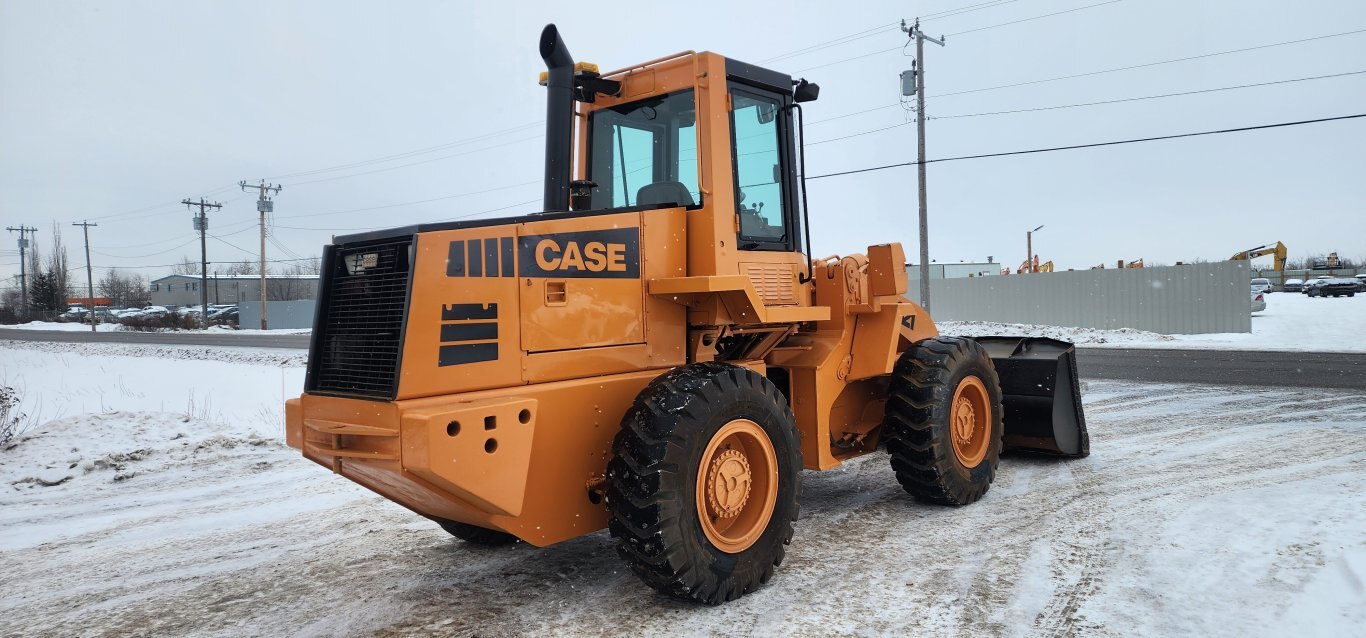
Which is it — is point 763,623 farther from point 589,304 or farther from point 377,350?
point 377,350

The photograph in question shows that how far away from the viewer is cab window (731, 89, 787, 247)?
492 centimetres

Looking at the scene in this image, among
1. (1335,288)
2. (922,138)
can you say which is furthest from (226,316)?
(1335,288)

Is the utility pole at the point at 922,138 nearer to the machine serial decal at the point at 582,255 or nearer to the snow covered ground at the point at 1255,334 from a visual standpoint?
the snow covered ground at the point at 1255,334

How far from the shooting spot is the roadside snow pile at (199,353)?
21125 mm

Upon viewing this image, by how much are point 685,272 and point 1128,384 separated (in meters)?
10.7

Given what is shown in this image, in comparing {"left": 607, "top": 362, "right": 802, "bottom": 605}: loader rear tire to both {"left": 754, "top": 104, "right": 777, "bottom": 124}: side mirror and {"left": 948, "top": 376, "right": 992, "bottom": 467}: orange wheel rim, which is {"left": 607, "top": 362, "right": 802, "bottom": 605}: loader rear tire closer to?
{"left": 754, "top": 104, "right": 777, "bottom": 124}: side mirror

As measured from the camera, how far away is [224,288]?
9412 cm

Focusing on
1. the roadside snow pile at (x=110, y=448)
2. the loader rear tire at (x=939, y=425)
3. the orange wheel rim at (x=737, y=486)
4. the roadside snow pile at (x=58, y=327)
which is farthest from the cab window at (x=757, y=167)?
the roadside snow pile at (x=58, y=327)

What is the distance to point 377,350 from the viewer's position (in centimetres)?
369

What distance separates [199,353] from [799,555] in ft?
81.7

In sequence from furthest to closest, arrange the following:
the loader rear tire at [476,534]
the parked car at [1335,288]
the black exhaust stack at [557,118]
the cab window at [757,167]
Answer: the parked car at [1335,288] → the loader rear tire at [476,534] → the cab window at [757,167] → the black exhaust stack at [557,118]

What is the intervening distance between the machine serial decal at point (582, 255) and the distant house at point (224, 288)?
8487cm

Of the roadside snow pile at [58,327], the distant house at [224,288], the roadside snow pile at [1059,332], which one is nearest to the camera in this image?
the roadside snow pile at [1059,332]

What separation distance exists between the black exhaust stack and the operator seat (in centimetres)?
45
